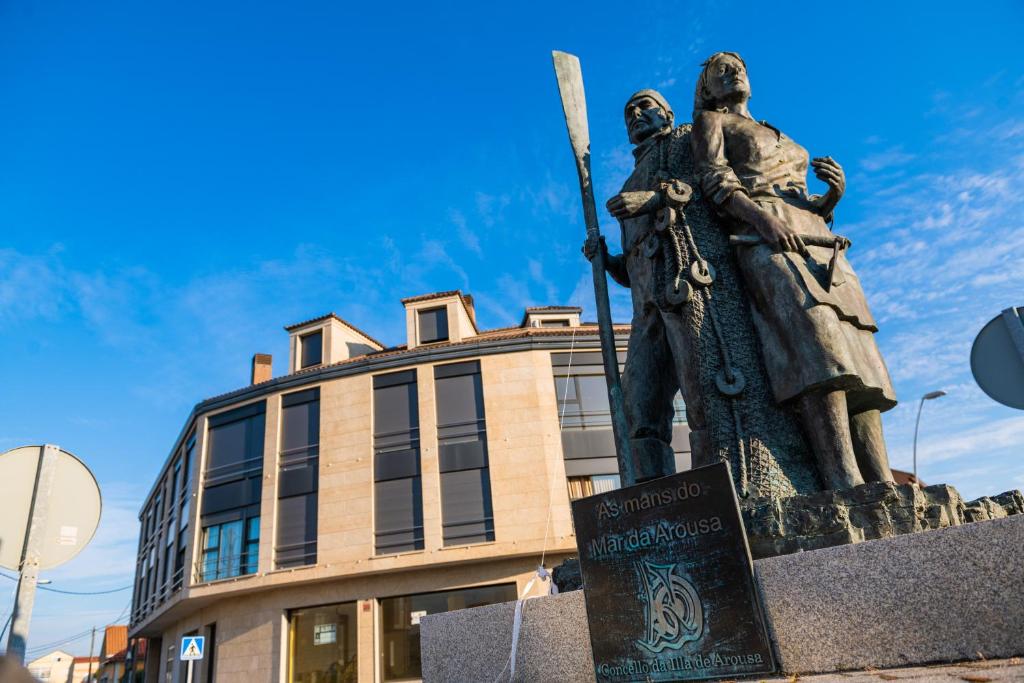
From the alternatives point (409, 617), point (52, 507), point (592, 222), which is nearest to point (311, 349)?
point (409, 617)

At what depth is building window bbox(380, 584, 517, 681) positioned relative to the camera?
21.5 m

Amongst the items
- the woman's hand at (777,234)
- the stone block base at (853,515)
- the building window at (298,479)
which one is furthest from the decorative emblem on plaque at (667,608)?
the building window at (298,479)

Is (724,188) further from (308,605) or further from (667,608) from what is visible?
(308,605)

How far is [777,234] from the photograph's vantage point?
4066 millimetres

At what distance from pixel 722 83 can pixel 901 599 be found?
11.8 ft

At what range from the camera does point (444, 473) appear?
23.1 meters

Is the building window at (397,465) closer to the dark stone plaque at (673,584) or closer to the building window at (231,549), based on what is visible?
the building window at (231,549)

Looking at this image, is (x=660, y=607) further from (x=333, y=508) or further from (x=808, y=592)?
(x=333, y=508)

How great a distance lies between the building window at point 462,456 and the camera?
22250 mm

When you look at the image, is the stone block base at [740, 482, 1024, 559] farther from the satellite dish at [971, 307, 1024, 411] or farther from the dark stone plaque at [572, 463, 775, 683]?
the satellite dish at [971, 307, 1024, 411]

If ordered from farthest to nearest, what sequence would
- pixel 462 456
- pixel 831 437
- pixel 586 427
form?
pixel 586 427
pixel 462 456
pixel 831 437

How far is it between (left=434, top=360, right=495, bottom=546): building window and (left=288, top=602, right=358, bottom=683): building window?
4.26 m

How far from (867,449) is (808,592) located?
4.58 ft

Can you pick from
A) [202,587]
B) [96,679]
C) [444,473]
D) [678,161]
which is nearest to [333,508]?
[444,473]
